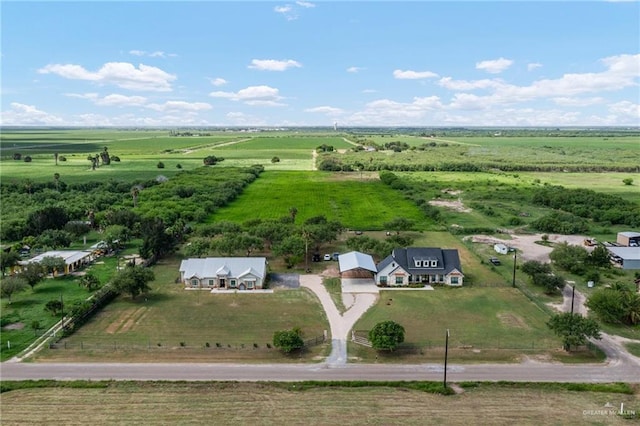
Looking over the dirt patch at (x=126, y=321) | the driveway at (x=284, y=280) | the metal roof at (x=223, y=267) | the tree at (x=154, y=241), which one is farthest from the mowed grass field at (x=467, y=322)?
the tree at (x=154, y=241)

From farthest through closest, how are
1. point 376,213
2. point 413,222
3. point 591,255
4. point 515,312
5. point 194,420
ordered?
point 376,213 < point 413,222 < point 591,255 < point 515,312 < point 194,420

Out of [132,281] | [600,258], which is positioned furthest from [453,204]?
[132,281]

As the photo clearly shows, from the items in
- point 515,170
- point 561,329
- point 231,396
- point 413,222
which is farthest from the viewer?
point 515,170

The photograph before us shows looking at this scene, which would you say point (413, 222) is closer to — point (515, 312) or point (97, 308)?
point (515, 312)

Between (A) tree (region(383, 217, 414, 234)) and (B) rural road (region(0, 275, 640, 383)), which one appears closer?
(B) rural road (region(0, 275, 640, 383))

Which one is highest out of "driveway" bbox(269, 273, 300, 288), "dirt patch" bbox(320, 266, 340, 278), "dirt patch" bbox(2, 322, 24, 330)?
"dirt patch" bbox(320, 266, 340, 278)

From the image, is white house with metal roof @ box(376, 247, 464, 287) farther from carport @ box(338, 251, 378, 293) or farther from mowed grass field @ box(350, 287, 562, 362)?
mowed grass field @ box(350, 287, 562, 362)

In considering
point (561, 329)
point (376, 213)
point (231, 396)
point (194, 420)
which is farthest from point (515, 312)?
point (376, 213)

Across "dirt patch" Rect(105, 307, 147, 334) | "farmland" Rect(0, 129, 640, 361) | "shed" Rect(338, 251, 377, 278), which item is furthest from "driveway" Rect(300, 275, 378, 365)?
"dirt patch" Rect(105, 307, 147, 334)
